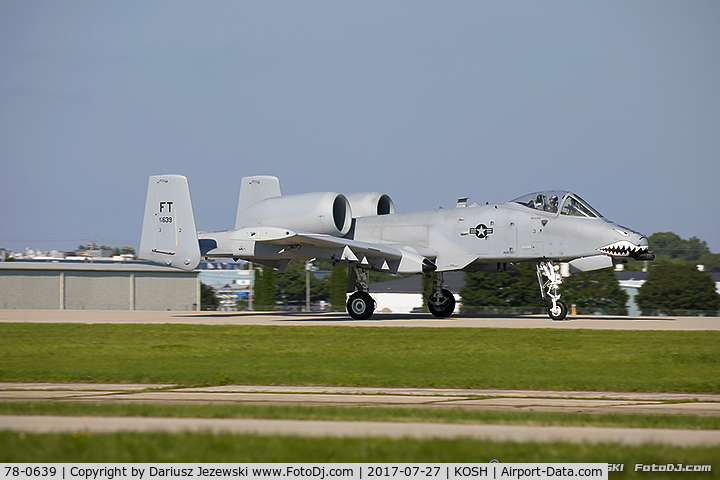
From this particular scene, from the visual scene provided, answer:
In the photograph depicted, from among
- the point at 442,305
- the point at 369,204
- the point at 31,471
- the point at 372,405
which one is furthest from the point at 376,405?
the point at 369,204

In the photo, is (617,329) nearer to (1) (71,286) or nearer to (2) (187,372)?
(2) (187,372)

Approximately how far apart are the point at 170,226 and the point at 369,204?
7.81 m

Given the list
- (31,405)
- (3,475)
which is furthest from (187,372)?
(3,475)

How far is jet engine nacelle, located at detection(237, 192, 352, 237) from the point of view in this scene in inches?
1155

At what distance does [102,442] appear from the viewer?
7246 millimetres

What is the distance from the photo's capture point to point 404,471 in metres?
6.46

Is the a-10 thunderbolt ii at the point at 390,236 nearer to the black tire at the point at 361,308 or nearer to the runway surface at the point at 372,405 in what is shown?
the black tire at the point at 361,308

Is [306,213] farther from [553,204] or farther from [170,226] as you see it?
[553,204]

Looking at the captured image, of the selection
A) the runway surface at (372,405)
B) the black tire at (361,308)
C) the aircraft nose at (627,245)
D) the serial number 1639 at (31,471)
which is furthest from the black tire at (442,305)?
the serial number 1639 at (31,471)

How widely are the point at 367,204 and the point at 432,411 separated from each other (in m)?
22.7

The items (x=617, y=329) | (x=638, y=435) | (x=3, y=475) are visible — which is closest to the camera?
(x=3, y=475)

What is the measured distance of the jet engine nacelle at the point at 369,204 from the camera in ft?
105

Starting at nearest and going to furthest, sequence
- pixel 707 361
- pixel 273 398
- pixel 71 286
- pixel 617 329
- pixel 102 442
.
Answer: pixel 102 442 < pixel 273 398 < pixel 707 361 < pixel 617 329 < pixel 71 286

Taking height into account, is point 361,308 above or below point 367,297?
below
